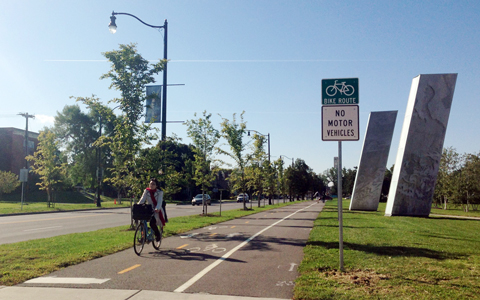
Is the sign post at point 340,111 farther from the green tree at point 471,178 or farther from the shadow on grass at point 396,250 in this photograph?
the green tree at point 471,178

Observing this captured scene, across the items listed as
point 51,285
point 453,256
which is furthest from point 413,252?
point 51,285

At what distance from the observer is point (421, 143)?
2459 cm

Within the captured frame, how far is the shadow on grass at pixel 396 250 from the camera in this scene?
29.9ft

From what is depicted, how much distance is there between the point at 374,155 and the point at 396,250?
2450 centimetres

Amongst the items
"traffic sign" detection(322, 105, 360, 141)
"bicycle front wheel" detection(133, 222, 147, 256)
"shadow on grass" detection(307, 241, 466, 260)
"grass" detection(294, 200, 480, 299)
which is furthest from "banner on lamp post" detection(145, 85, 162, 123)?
"traffic sign" detection(322, 105, 360, 141)

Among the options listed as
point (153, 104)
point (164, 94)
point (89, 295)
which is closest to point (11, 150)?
point (164, 94)

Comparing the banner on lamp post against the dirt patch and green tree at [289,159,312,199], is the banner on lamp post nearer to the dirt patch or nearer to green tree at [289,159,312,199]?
the dirt patch

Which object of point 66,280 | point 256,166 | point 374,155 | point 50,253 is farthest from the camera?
point 256,166

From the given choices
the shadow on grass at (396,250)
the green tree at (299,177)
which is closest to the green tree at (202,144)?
the shadow on grass at (396,250)

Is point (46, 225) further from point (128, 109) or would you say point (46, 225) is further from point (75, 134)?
point (75, 134)

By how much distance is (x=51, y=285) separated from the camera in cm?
639

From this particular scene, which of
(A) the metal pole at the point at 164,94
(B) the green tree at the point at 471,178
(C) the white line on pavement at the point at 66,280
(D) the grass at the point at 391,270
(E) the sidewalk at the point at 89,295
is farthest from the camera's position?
(B) the green tree at the point at 471,178

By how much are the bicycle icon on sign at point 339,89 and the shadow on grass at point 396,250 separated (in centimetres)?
418

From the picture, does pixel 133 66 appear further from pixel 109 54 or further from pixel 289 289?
pixel 289 289
